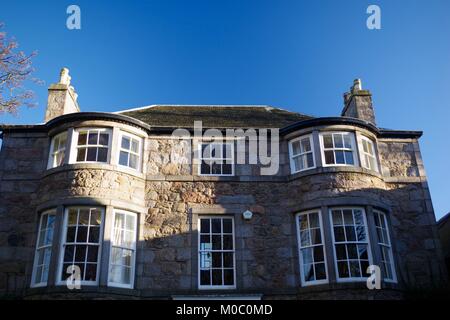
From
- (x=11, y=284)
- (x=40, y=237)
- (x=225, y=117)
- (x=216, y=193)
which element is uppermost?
(x=225, y=117)

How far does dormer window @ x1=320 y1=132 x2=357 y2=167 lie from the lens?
13.9m

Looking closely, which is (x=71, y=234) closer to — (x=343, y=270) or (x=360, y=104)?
(x=343, y=270)

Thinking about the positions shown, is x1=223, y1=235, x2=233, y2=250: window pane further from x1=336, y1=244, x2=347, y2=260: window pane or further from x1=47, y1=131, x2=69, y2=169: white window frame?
x1=47, y1=131, x2=69, y2=169: white window frame

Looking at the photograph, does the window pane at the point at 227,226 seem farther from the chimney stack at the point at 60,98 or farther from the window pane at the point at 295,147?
the chimney stack at the point at 60,98

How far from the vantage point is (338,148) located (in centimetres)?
1402

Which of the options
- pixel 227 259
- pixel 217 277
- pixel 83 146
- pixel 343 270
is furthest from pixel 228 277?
pixel 83 146

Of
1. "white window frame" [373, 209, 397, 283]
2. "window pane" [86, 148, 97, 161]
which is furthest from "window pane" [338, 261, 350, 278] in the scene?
"window pane" [86, 148, 97, 161]

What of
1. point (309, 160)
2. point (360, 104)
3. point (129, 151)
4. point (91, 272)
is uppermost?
point (360, 104)

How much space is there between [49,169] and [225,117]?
21.2 ft

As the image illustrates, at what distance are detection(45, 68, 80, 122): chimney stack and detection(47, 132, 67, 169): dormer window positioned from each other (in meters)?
1.52

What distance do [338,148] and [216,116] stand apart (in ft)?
16.2

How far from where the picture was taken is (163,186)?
13805 millimetres

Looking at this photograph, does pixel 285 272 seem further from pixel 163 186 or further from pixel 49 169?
pixel 49 169
